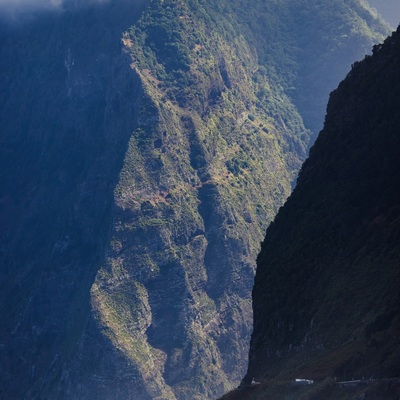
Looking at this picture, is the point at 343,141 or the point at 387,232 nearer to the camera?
the point at 387,232

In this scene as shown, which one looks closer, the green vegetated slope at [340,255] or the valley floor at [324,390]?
the valley floor at [324,390]

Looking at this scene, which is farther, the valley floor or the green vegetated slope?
the green vegetated slope

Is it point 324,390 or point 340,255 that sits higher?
point 340,255

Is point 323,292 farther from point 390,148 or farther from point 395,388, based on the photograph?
point 395,388

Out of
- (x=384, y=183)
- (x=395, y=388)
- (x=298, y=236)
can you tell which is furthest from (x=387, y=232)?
(x=395, y=388)

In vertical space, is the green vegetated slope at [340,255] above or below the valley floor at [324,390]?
above

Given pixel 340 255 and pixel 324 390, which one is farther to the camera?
pixel 340 255

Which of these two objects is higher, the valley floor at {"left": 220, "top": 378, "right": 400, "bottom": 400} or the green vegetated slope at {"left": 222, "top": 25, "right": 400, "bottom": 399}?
the green vegetated slope at {"left": 222, "top": 25, "right": 400, "bottom": 399}

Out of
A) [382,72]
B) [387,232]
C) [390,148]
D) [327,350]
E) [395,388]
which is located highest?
[382,72]
